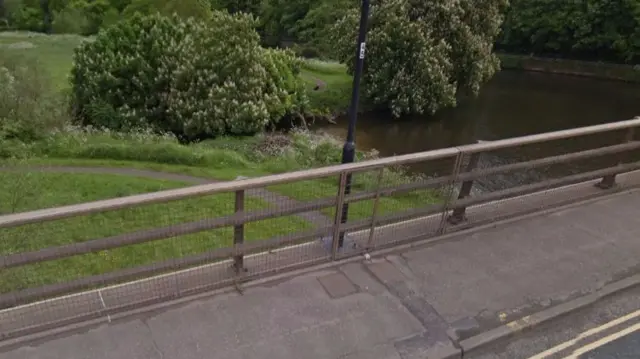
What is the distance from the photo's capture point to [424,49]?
3150 cm

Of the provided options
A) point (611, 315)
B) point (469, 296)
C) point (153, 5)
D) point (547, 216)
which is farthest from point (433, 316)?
point (153, 5)

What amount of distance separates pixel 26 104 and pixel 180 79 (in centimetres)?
698

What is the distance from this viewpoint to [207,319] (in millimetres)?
6172

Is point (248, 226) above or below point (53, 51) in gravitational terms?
above

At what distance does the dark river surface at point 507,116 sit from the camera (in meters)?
30.8

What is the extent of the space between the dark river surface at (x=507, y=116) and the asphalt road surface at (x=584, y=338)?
14749 millimetres

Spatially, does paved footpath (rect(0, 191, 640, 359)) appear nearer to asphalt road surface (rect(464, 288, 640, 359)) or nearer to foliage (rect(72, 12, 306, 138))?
asphalt road surface (rect(464, 288, 640, 359))

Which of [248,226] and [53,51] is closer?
[248,226]

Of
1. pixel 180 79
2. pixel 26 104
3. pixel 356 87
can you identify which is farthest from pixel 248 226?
pixel 180 79

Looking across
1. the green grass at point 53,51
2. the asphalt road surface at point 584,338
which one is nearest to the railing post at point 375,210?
the asphalt road surface at point 584,338

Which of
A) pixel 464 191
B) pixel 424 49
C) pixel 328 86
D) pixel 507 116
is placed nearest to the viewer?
pixel 464 191

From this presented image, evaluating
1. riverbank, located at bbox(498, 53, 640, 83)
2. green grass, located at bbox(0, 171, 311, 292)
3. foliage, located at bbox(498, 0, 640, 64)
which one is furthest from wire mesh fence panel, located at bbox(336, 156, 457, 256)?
riverbank, located at bbox(498, 53, 640, 83)

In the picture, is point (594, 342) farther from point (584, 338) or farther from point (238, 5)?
point (238, 5)

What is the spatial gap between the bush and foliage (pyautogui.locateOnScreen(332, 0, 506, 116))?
1731cm
